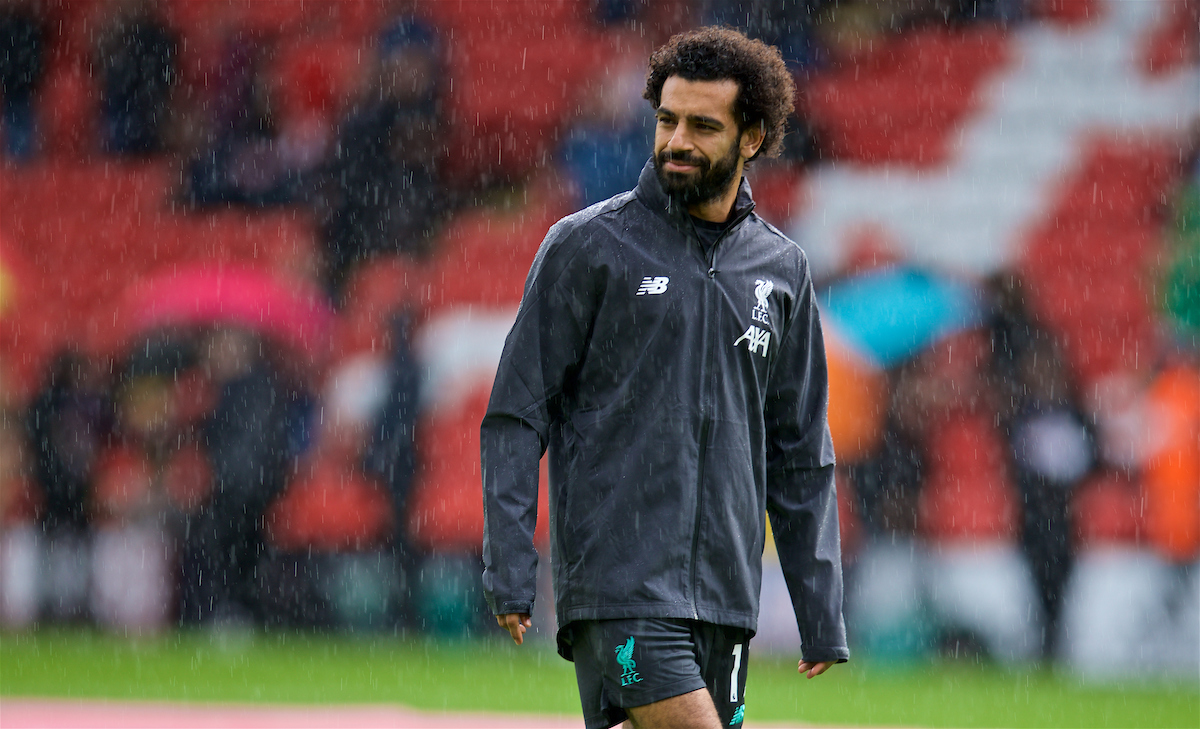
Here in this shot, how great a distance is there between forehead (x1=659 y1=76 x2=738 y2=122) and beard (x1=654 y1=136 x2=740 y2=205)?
0.28ft

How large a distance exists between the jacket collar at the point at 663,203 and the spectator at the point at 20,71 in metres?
11.4

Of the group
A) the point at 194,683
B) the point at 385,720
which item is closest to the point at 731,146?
the point at 385,720

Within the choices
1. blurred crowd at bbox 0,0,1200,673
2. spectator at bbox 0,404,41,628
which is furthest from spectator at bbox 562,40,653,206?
spectator at bbox 0,404,41,628

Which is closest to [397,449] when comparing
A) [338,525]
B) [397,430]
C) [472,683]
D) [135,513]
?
[397,430]

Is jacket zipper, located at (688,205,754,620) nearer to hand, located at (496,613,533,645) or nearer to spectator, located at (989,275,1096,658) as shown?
hand, located at (496,613,533,645)

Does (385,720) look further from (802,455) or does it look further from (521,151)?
(521,151)

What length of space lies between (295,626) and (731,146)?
8.64 m

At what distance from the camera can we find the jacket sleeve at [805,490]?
11.2ft

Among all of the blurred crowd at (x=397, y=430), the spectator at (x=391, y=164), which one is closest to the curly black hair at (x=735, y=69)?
the blurred crowd at (x=397, y=430)

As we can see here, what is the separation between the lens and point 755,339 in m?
3.29

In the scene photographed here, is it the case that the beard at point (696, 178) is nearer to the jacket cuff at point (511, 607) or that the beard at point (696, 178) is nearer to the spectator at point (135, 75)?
the jacket cuff at point (511, 607)

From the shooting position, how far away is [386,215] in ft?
41.2

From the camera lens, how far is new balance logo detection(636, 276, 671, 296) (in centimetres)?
322

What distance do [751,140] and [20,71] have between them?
1193 centimetres
